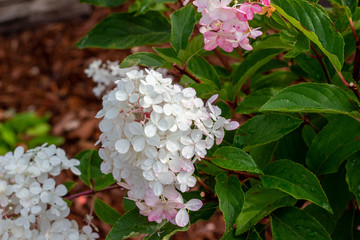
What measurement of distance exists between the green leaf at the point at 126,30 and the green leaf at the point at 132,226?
0.68m

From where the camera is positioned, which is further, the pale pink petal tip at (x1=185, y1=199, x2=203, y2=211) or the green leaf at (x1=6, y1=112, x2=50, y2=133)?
the green leaf at (x1=6, y1=112, x2=50, y2=133)

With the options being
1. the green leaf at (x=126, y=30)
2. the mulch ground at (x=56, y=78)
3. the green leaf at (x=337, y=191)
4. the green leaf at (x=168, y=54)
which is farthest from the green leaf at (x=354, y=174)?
the mulch ground at (x=56, y=78)

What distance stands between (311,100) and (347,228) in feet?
1.63

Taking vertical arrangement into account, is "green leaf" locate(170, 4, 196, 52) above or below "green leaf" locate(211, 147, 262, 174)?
above

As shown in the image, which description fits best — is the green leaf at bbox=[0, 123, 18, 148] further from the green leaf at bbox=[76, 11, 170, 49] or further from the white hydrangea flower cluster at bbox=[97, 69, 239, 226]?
the white hydrangea flower cluster at bbox=[97, 69, 239, 226]

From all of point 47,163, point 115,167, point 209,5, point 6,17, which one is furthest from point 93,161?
point 6,17

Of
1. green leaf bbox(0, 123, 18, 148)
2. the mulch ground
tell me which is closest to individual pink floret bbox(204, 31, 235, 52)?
the mulch ground

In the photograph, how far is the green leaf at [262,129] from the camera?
3.11 feet

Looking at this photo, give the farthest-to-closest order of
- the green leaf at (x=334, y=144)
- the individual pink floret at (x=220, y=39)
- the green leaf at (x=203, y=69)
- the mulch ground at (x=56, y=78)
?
the mulch ground at (x=56, y=78) < the green leaf at (x=203, y=69) < the green leaf at (x=334, y=144) < the individual pink floret at (x=220, y=39)

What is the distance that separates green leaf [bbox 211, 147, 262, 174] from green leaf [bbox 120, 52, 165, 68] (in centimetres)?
28

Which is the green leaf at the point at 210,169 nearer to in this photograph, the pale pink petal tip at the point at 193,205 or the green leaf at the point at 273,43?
the pale pink petal tip at the point at 193,205

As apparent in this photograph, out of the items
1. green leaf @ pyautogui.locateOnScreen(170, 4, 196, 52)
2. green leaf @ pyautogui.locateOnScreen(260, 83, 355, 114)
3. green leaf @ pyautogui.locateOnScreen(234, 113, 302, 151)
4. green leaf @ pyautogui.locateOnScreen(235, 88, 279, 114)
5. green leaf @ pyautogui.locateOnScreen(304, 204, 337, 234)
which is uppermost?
green leaf @ pyautogui.locateOnScreen(260, 83, 355, 114)

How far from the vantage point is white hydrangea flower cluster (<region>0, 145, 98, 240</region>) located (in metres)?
1.01

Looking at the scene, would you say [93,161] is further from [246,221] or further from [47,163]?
[246,221]
